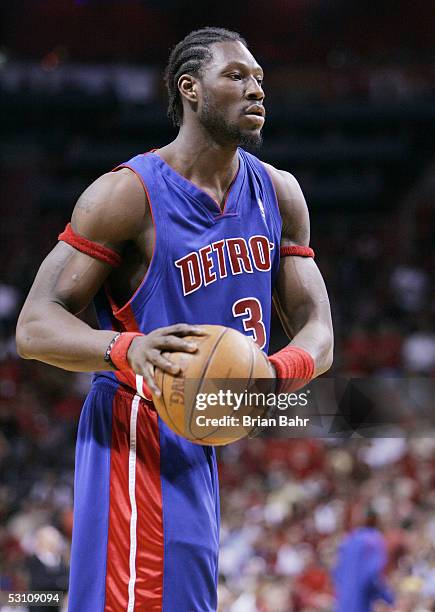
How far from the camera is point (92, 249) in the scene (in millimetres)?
2498

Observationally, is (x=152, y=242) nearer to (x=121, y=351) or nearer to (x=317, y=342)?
(x=121, y=351)

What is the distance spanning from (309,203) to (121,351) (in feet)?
43.0

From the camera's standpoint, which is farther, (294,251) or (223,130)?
(294,251)

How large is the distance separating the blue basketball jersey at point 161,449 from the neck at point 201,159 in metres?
0.04

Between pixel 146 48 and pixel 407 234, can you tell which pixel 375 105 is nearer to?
pixel 407 234

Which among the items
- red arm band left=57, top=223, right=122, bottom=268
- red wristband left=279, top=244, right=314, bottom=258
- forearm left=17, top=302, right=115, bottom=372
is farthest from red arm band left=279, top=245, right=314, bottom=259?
forearm left=17, top=302, right=115, bottom=372

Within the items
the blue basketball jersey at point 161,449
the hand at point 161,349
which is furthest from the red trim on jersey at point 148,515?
the hand at point 161,349

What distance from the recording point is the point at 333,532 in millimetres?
8688

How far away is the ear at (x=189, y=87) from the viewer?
8.91ft

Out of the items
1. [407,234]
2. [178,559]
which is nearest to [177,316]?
[178,559]

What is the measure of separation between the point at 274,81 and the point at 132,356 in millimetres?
15656

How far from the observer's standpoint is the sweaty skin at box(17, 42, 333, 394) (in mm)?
2418

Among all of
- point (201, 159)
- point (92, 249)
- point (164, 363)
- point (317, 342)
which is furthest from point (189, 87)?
point (164, 363)

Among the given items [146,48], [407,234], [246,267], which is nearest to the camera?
[246,267]
